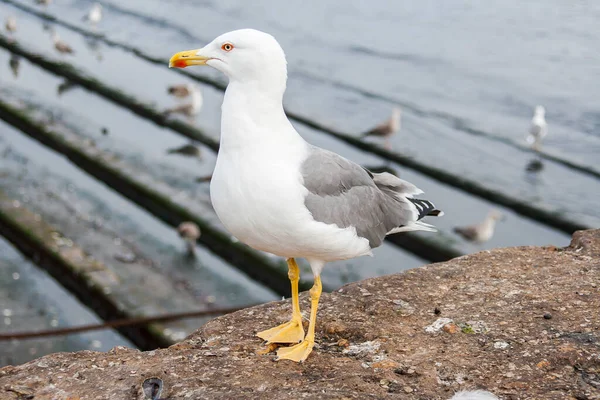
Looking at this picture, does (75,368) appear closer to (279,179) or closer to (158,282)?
(279,179)

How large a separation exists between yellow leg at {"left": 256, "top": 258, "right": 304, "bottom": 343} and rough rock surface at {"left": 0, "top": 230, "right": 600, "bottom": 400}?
7cm

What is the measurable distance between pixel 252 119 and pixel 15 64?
10.6m

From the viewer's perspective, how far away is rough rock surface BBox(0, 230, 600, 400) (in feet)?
10.2

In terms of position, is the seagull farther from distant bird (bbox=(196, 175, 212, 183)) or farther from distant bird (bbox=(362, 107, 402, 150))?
distant bird (bbox=(362, 107, 402, 150))

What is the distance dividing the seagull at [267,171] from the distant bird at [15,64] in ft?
32.0

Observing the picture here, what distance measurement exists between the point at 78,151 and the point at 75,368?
5900mm

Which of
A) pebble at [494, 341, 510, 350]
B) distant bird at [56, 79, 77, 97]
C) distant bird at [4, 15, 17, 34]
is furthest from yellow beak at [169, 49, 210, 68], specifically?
distant bird at [4, 15, 17, 34]

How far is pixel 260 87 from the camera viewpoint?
3193mm

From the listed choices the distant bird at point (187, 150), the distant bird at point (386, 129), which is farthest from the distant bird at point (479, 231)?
the distant bird at point (187, 150)

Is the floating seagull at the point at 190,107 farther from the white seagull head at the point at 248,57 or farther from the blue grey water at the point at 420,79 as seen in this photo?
the white seagull head at the point at 248,57

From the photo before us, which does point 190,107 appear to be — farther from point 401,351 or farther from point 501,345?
point 501,345

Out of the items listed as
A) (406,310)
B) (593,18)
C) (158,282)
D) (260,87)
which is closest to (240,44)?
(260,87)

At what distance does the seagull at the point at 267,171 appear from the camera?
123 inches

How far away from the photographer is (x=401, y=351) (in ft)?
11.2
